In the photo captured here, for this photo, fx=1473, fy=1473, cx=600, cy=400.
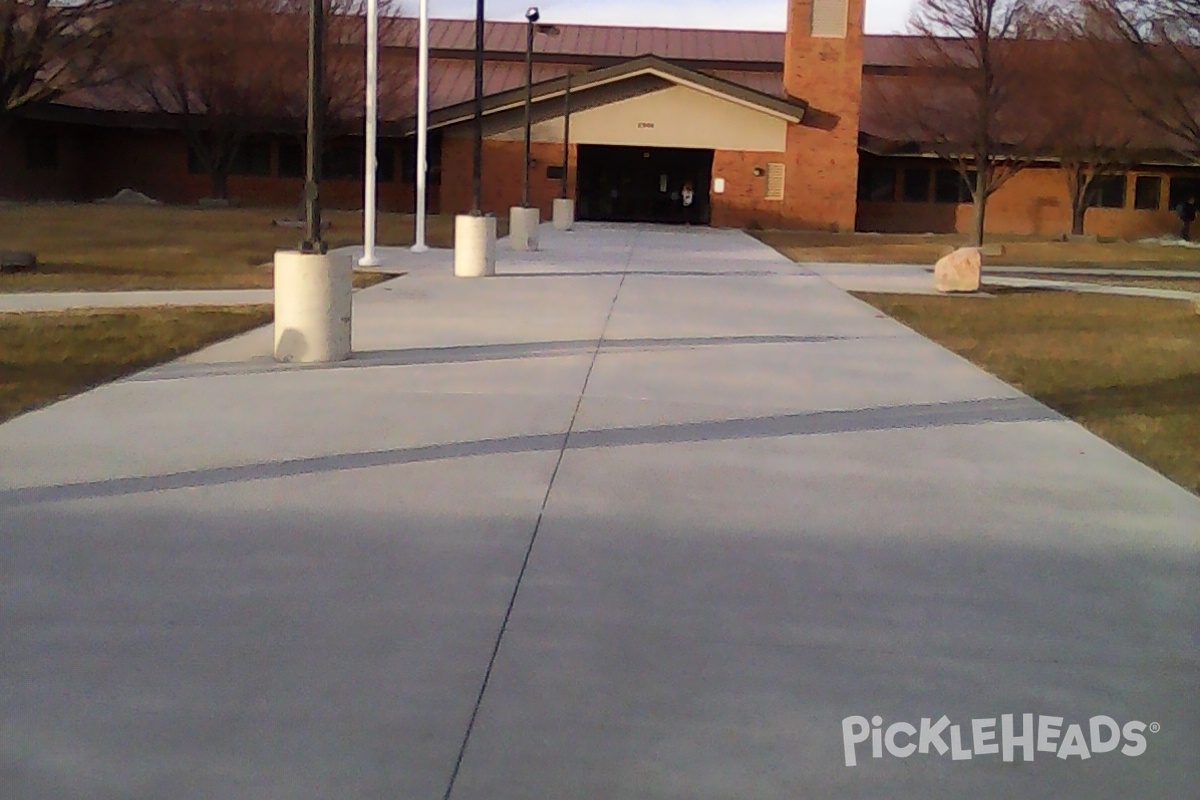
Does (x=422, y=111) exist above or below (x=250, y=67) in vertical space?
below

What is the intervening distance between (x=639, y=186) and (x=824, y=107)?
10.0m

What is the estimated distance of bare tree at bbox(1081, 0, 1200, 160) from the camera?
22109mm

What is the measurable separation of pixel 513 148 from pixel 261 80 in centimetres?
962

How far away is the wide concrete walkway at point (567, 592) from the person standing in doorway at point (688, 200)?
153ft

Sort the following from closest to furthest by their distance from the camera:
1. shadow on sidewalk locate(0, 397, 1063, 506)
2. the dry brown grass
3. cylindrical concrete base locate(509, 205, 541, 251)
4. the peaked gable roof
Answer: shadow on sidewalk locate(0, 397, 1063, 506), the dry brown grass, cylindrical concrete base locate(509, 205, 541, 251), the peaked gable roof

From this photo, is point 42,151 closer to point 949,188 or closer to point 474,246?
point 949,188

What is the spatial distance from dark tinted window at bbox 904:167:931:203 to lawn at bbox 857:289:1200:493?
32.2 metres

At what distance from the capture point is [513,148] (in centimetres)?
5241

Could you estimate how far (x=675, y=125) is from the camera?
2051 inches

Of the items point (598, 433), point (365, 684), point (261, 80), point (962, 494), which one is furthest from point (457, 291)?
point (261, 80)

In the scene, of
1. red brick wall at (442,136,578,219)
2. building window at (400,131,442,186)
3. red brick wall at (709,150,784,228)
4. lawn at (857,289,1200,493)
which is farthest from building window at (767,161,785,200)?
lawn at (857,289,1200,493)

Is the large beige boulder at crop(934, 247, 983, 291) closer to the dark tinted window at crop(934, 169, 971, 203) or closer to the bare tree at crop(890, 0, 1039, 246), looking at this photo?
the bare tree at crop(890, 0, 1039, 246)

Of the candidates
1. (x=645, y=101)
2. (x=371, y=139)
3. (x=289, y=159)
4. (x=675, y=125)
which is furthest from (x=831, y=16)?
(x=371, y=139)

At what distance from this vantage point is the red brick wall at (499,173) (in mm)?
52594
